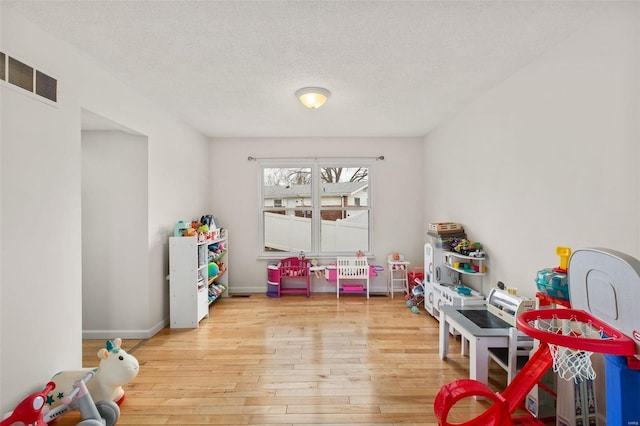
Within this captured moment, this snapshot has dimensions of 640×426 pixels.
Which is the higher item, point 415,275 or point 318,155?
point 318,155

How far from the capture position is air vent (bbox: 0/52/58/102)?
1.70 meters

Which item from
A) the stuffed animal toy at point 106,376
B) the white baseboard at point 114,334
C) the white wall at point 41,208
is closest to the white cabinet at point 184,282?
the white baseboard at point 114,334

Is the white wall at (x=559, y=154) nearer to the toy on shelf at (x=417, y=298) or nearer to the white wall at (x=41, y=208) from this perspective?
the toy on shelf at (x=417, y=298)

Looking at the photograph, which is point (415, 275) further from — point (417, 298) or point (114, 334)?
point (114, 334)

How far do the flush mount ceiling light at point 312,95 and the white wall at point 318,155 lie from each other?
1871 mm

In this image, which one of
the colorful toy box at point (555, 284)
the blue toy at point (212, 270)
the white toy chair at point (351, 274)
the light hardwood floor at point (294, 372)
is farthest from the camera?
the white toy chair at point (351, 274)

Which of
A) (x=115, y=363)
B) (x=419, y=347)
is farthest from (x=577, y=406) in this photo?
(x=115, y=363)

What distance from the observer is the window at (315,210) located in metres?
4.85

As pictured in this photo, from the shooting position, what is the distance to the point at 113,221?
308 cm

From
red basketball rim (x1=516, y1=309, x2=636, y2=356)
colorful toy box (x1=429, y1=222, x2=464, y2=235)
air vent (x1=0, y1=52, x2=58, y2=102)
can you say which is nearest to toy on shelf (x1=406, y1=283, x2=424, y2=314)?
colorful toy box (x1=429, y1=222, x2=464, y2=235)

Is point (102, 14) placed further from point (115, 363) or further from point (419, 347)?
point (419, 347)

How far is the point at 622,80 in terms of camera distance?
1669 mm

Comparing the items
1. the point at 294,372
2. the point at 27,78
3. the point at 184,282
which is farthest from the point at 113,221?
the point at 294,372

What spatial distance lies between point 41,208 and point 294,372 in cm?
218
